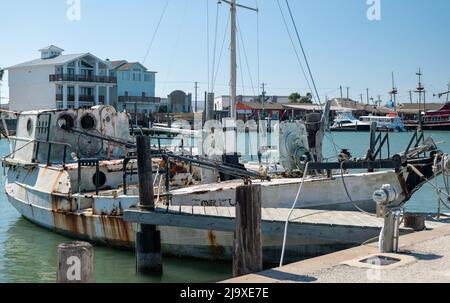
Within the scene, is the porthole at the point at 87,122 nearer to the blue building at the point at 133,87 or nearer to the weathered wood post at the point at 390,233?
the weathered wood post at the point at 390,233

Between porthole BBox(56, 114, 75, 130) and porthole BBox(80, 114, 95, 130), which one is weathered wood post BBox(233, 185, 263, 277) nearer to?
porthole BBox(56, 114, 75, 130)

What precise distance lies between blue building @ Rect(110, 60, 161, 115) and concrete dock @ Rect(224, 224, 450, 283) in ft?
233

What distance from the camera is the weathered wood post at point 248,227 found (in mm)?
9203

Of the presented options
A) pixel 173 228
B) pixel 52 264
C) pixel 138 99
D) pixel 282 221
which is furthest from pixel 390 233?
pixel 138 99

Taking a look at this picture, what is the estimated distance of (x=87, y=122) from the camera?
2025cm

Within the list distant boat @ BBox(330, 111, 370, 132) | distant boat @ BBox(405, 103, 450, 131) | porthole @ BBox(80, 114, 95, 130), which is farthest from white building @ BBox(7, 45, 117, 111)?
distant boat @ BBox(405, 103, 450, 131)

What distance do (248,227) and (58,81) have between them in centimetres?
6290

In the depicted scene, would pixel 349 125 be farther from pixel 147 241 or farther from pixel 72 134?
pixel 147 241

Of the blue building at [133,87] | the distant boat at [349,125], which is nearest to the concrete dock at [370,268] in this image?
the blue building at [133,87]

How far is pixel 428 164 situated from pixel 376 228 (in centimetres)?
423

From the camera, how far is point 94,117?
2030 centimetres

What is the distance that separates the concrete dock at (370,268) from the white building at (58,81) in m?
63.1
